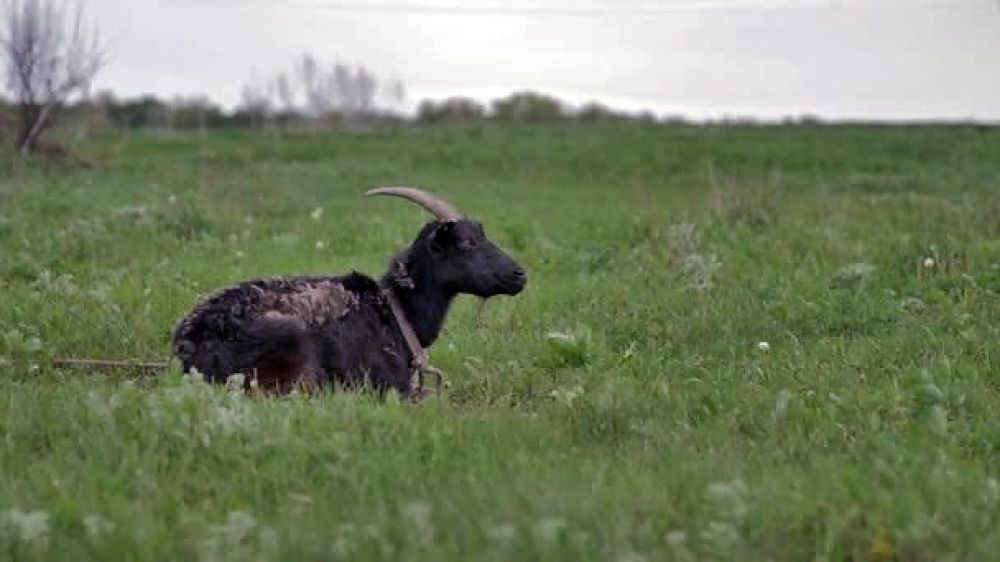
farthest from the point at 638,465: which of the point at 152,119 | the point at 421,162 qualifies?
the point at 152,119

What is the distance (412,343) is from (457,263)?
0.58 metres

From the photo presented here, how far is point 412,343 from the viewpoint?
776cm

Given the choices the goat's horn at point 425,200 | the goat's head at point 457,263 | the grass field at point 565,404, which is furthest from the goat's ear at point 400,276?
the grass field at point 565,404

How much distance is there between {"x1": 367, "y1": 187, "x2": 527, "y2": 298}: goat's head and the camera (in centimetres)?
790

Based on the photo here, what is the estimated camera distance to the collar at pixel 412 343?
7.58m

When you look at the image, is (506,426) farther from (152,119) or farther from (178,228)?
(152,119)

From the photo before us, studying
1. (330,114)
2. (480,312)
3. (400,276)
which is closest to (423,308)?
(400,276)

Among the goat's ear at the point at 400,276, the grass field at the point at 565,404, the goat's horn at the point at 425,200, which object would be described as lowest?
the grass field at the point at 565,404

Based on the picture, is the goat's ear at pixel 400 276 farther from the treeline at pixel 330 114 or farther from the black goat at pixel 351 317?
the treeline at pixel 330 114

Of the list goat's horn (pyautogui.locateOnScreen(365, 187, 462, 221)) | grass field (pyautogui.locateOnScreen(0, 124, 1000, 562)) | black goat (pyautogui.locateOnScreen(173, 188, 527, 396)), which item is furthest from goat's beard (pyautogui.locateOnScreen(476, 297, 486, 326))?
goat's horn (pyautogui.locateOnScreen(365, 187, 462, 221))

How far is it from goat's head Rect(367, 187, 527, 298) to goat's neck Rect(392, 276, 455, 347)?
44mm

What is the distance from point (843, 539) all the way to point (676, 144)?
3039 cm

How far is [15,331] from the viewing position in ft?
26.1

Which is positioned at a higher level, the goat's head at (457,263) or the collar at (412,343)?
the goat's head at (457,263)
